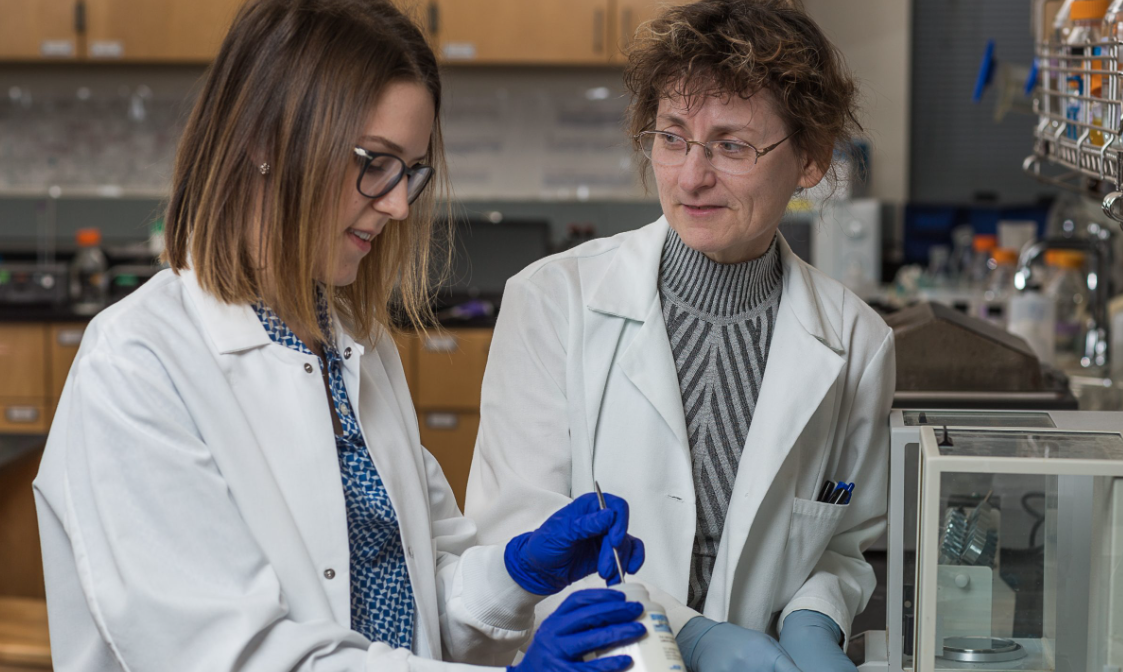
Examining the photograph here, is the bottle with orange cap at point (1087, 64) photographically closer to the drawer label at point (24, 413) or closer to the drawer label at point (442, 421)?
the drawer label at point (442, 421)

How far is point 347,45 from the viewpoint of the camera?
96 cm

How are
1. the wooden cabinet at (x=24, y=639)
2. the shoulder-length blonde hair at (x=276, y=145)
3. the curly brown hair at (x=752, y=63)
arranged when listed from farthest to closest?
the wooden cabinet at (x=24, y=639) < the curly brown hair at (x=752, y=63) < the shoulder-length blonde hair at (x=276, y=145)

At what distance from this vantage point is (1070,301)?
105 inches

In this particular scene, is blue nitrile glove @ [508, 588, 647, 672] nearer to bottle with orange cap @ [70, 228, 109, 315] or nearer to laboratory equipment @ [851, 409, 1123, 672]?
laboratory equipment @ [851, 409, 1123, 672]

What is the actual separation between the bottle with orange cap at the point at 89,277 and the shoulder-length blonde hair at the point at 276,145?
9.92ft

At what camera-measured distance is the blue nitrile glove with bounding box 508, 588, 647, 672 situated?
837 millimetres

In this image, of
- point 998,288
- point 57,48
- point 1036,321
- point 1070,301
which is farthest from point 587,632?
point 57,48

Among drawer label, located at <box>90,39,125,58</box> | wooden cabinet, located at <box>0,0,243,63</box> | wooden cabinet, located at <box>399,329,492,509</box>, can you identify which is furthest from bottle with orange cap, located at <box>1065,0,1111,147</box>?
drawer label, located at <box>90,39,125,58</box>

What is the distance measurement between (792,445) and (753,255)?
26cm

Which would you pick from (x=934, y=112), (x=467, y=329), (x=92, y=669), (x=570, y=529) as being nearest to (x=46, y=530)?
(x=92, y=669)

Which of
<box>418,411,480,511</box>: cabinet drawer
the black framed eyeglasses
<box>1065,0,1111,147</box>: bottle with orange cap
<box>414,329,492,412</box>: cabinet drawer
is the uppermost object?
<box>1065,0,1111,147</box>: bottle with orange cap

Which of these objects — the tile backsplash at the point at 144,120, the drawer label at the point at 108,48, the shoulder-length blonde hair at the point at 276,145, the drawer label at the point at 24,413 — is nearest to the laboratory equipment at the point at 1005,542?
the shoulder-length blonde hair at the point at 276,145

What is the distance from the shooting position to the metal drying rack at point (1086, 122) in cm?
99

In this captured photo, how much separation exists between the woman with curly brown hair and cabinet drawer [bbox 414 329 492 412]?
2363mm
